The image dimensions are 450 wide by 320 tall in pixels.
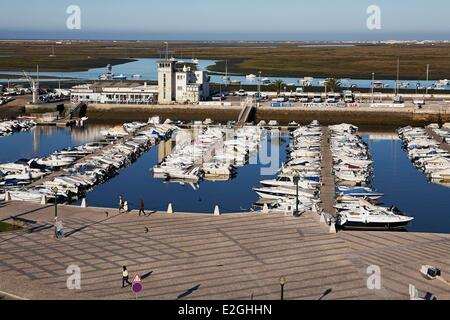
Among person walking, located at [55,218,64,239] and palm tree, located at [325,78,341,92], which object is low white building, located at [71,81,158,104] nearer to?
palm tree, located at [325,78,341,92]

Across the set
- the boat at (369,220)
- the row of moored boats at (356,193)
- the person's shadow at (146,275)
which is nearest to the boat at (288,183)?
the row of moored boats at (356,193)

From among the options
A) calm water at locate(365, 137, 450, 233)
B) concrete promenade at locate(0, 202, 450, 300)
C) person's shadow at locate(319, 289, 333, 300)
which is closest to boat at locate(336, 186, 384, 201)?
calm water at locate(365, 137, 450, 233)

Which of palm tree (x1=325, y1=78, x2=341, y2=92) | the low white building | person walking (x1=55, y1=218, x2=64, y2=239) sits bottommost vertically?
person walking (x1=55, y1=218, x2=64, y2=239)

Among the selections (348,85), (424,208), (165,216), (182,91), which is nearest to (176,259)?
(165,216)

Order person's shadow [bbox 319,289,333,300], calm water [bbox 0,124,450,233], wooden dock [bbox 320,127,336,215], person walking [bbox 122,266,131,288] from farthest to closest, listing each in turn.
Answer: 1. calm water [bbox 0,124,450,233]
2. wooden dock [bbox 320,127,336,215]
3. person walking [bbox 122,266,131,288]
4. person's shadow [bbox 319,289,333,300]

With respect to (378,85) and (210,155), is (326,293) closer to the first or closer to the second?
(210,155)

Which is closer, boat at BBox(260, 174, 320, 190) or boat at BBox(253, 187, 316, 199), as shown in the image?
boat at BBox(253, 187, 316, 199)

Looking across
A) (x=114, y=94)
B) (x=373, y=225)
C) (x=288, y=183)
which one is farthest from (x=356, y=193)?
(x=114, y=94)
